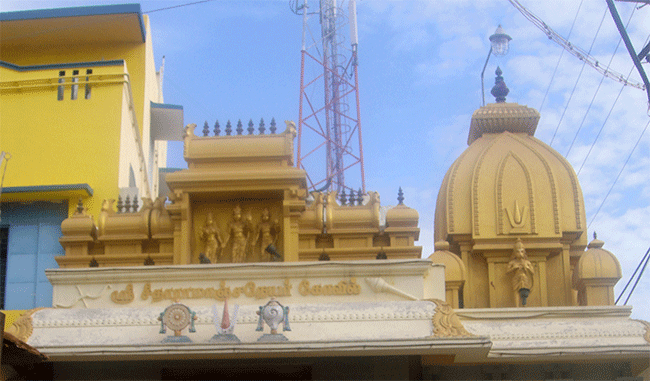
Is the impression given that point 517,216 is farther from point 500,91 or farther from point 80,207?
point 80,207

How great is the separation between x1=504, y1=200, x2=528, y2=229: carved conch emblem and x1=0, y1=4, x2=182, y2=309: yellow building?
7899mm

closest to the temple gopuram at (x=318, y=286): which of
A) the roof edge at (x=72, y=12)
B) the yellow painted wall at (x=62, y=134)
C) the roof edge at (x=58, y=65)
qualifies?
the yellow painted wall at (x=62, y=134)

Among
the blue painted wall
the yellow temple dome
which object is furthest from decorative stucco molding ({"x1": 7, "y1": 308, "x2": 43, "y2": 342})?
the yellow temple dome

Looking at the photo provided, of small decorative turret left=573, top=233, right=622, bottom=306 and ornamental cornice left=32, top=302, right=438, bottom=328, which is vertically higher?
small decorative turret left=573, top=233, right=622, bottom=306

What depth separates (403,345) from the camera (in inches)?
490

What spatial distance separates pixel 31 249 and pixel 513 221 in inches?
395

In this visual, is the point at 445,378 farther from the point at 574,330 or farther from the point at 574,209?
the point at 574,209

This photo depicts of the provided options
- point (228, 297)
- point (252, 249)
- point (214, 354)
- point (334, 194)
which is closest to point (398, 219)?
point (334, 194)

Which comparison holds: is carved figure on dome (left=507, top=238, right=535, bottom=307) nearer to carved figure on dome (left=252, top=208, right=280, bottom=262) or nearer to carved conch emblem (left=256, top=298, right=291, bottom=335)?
carved figure on dome (left=252, top=208, right=280, bottom=262)

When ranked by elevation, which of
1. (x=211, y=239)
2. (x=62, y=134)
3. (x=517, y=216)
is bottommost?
(x=211, y=239)

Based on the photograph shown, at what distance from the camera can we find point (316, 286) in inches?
555

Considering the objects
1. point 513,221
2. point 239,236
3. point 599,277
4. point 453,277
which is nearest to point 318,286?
point 239,236

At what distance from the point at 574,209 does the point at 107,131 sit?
10247 millimetres

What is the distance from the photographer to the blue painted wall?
18.0 m
